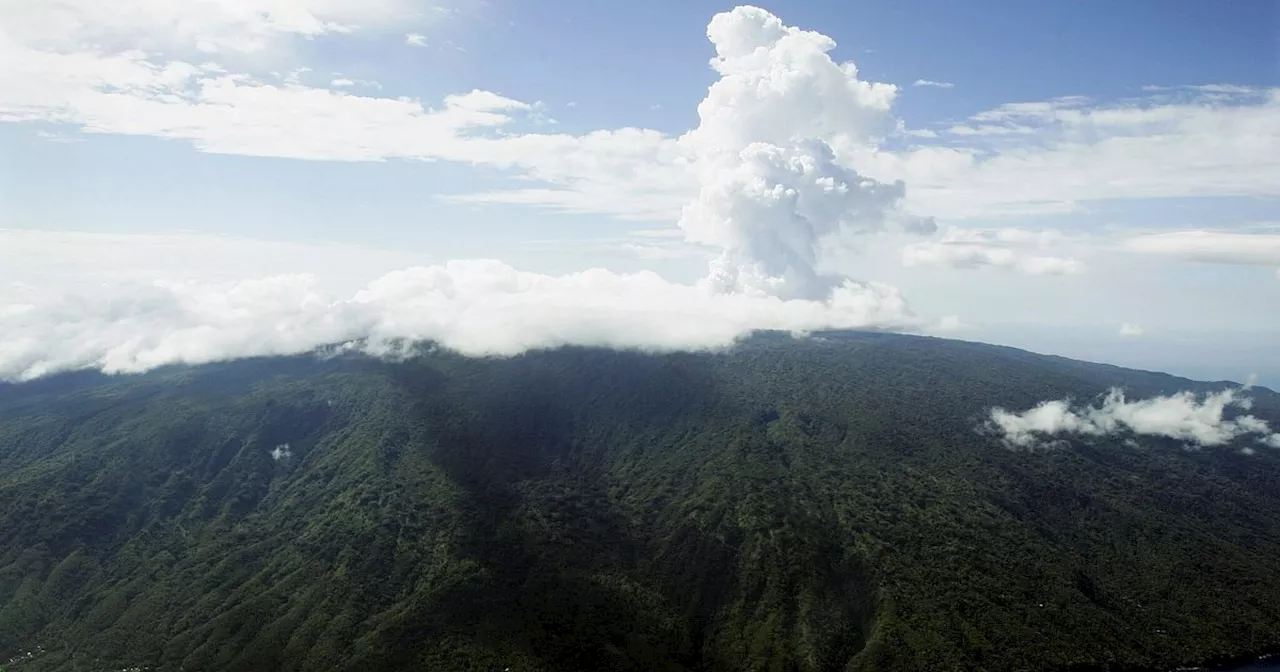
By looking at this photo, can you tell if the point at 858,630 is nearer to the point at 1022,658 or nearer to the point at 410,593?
the point at 1022,658

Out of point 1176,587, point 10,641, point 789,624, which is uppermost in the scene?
point 1176,587

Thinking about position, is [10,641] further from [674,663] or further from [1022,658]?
[1022,658]

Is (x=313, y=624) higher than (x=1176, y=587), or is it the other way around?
(x=1176, y=587)

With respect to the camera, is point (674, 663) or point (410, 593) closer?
point (674, 663)

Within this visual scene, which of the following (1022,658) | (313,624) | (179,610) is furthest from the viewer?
(179,610)

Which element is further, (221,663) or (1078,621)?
(1078,621)

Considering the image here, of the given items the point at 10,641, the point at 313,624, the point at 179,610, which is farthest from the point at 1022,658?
the point at 10,641

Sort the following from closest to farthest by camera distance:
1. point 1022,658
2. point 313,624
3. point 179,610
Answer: point 1022,658, point 313,624, point 179,610

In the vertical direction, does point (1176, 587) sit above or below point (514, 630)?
above

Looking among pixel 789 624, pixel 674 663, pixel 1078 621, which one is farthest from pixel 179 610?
pixel 1078 621
